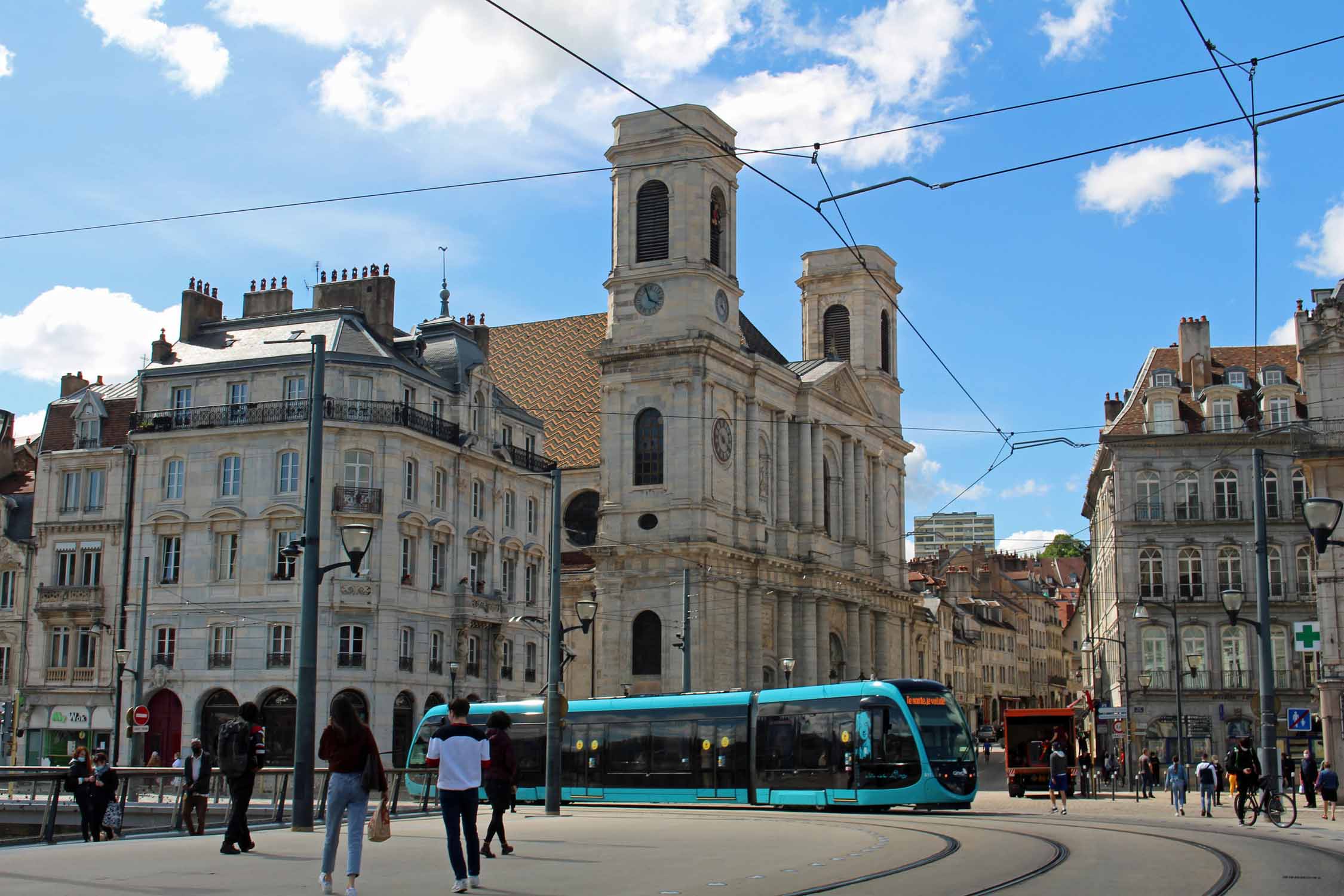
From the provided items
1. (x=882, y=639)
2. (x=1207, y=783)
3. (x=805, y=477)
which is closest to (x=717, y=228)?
(x=805, y=477)

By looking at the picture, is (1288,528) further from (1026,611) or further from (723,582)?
(1026,611)

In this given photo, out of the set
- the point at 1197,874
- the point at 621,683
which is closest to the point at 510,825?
the point at 1197,874

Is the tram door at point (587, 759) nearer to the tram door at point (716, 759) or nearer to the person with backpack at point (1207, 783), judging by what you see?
the tram door at point (716, 759)

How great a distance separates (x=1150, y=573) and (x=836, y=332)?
27482 millimetres

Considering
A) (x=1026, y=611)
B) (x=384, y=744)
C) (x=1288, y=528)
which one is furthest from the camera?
(x=1026, y=611)

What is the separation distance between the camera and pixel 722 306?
6128 centimetres

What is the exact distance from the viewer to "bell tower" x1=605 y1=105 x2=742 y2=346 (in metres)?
59.3

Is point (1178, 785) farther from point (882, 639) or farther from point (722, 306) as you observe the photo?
point (882, 639)

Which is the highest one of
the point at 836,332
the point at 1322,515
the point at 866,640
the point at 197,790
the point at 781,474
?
the point at 836,332

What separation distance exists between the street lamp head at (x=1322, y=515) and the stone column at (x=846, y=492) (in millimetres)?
50078

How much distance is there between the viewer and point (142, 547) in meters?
43.5

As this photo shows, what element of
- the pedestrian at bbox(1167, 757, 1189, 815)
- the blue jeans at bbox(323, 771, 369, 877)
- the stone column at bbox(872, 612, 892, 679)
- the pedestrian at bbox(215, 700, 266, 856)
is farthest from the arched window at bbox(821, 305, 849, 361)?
the blue jeans at bbox(323, 771, 369, 877)

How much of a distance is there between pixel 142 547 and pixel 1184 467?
3479 centimetres

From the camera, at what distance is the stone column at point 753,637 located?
200 ft
